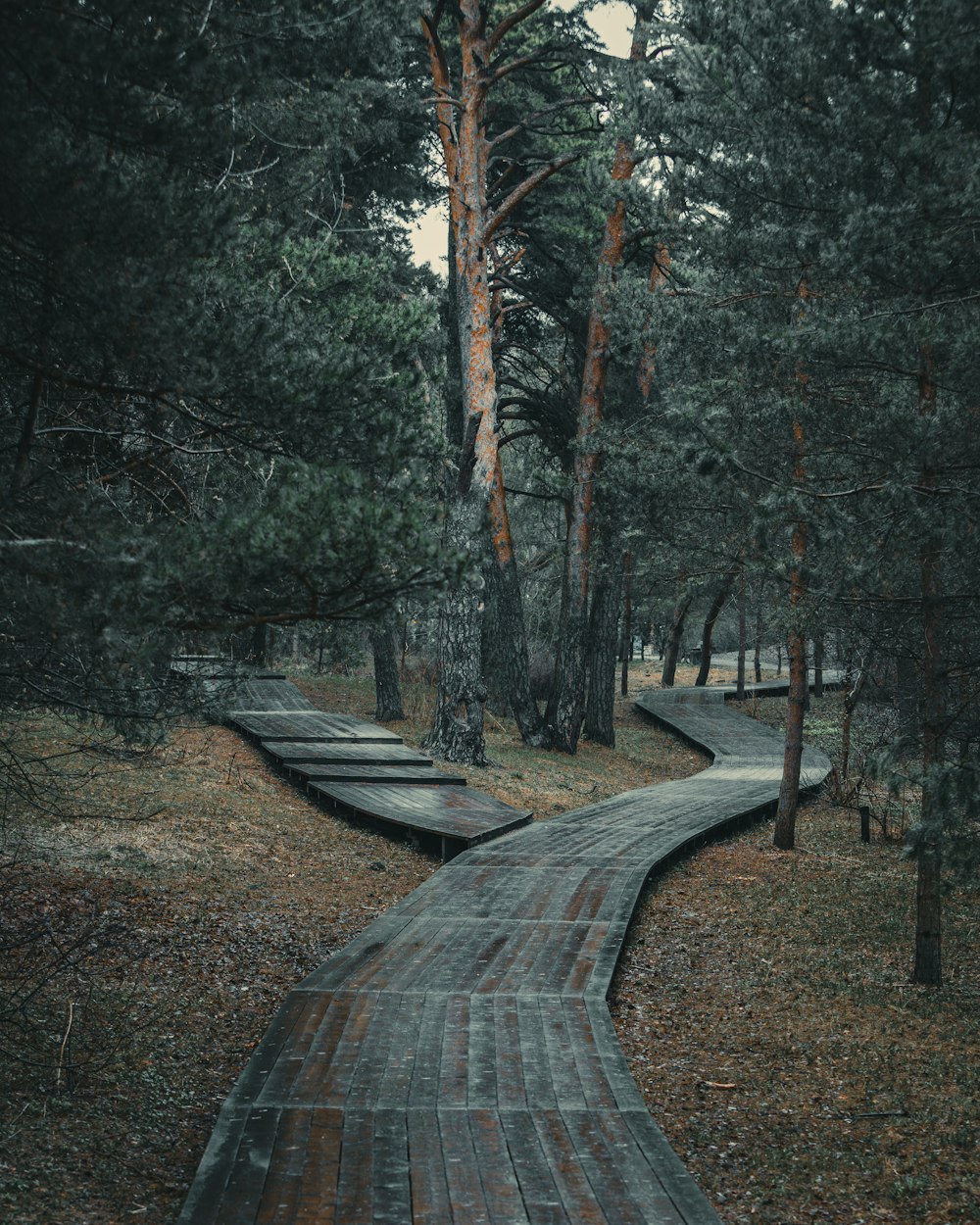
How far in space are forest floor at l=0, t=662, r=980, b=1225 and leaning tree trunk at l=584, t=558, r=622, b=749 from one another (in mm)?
8099

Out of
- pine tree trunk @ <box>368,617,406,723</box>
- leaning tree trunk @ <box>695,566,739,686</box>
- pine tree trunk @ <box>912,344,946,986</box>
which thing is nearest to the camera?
pine tree trunk @ <box>912,344,946,986</box>

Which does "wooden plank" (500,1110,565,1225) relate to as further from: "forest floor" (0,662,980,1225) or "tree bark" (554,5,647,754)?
"tree bark" (554,5,647,754)

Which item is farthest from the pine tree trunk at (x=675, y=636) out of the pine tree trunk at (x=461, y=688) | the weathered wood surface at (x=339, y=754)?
the weathered wood surface at (x=339, y=754)

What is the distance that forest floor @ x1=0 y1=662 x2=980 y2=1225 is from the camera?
4.51 m

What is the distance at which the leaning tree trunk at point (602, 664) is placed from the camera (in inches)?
Result: 787

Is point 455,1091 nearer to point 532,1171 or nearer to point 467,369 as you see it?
point 532,1171

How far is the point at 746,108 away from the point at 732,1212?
27.3 feet

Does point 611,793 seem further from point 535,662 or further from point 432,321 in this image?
point 535,662

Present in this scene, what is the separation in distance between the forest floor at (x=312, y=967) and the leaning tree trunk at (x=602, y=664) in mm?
8099

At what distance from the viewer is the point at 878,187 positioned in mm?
7562

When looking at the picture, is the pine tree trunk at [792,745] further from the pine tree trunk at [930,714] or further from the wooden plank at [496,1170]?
the wooden plank at [496,1170]

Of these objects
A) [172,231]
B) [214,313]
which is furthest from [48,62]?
[214,313]

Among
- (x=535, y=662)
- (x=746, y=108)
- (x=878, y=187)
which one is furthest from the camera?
(x=535, y=662)

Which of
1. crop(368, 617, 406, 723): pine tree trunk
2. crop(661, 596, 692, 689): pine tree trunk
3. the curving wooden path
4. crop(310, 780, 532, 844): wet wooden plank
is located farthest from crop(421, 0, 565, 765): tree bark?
crop(661, 596, 692, 689): pine tree trunk
